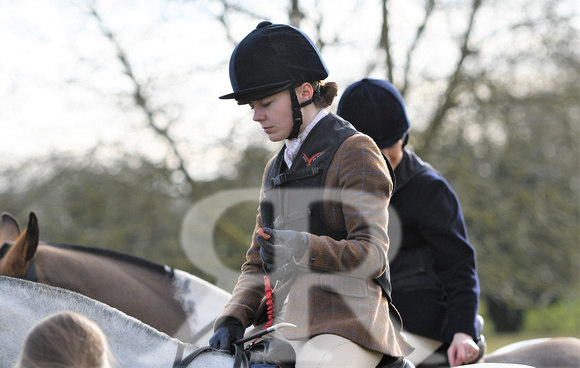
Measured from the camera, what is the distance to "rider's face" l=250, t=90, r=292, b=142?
2.15 meters

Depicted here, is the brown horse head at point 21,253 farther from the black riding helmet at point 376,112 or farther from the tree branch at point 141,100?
the tree branch at point 141,100

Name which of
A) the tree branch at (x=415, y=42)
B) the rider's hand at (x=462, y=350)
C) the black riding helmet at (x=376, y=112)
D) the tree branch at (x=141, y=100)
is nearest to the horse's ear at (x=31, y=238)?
the black riding helmet at (x=376, y=112)

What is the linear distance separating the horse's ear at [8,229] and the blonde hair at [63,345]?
91.1 inches

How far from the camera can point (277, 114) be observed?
2.15m

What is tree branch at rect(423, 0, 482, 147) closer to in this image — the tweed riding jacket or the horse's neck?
the tweed riding jacket

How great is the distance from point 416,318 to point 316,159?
4.95ft

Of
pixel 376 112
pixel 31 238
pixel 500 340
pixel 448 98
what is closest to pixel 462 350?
pixel 376 112

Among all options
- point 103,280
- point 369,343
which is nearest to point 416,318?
point 369,343

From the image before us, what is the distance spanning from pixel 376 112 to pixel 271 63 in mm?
1406

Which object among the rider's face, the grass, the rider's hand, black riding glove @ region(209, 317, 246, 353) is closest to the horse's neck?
black riding glove @ region(209, 317, 246, 353)

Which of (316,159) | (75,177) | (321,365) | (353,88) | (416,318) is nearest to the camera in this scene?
(321,365)

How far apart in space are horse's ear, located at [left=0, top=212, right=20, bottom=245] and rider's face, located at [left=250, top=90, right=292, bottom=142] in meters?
2.08

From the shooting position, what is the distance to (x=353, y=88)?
11.7 ft

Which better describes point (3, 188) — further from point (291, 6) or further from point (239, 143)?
point (291, 6)
